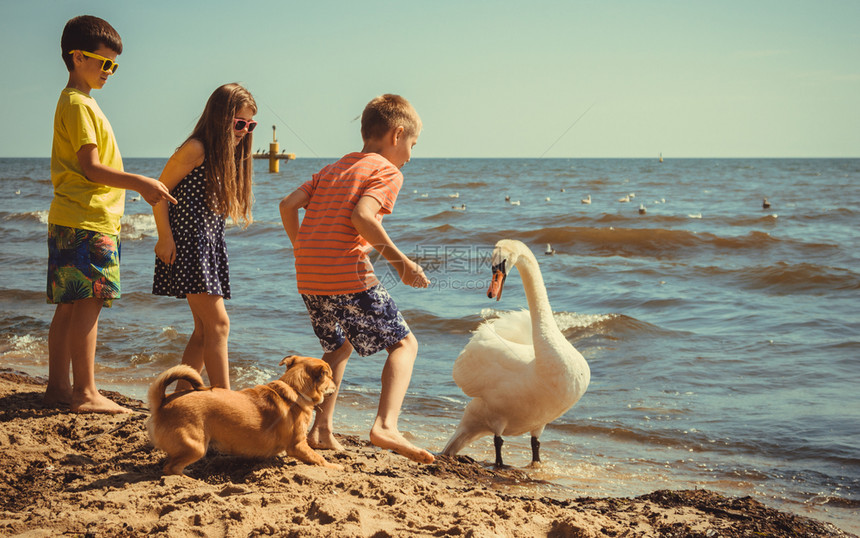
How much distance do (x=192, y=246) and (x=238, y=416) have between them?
1052mm

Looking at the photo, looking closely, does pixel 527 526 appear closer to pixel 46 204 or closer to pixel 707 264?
pixel 707 264

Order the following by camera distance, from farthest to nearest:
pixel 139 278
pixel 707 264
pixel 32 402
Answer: pixel 707 264 → pixel 139 278 → pixel 32 402

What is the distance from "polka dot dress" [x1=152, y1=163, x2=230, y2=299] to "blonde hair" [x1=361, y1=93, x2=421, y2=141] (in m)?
0.98

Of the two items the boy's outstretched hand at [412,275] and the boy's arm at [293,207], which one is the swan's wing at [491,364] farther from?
the boy's arm at [293,207]

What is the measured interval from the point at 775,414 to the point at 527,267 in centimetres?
259

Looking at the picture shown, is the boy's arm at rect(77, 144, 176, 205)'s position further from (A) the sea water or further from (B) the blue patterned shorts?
(A) the sea water

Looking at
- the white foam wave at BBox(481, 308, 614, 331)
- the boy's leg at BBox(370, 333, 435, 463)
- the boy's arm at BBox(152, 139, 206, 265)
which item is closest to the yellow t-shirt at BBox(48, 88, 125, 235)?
the boy's arm at BBox(152, 139, 206, 265)

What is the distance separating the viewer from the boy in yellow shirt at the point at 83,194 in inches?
148

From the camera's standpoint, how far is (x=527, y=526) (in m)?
2.89

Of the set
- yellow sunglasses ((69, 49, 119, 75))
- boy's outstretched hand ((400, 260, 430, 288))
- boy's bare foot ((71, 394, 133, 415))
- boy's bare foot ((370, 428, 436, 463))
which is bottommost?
boy's bare foot ((71, 394, 133, 415))

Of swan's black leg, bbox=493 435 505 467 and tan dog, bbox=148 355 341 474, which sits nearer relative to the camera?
tan dog, bbox=148 355 341 474

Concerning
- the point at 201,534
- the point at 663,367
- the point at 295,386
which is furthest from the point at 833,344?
the point at 201,534

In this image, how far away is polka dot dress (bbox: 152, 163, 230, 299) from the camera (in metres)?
3.68

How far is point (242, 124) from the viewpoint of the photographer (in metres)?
3.84
